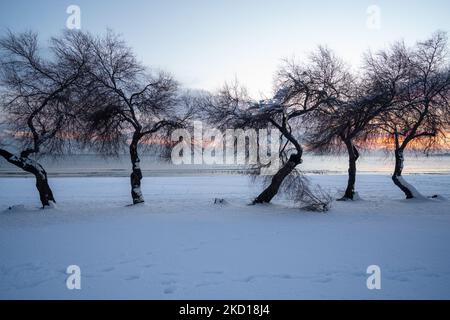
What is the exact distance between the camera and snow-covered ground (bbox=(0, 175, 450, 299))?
5.38 meters

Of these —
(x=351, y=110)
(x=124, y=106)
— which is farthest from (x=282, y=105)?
(x=124, y=106)

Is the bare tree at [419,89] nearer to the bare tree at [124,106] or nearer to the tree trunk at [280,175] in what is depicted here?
the tree trunk at [280,175]

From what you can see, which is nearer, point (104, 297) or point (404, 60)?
point (104, 297)

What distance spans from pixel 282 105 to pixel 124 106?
833 centimetres

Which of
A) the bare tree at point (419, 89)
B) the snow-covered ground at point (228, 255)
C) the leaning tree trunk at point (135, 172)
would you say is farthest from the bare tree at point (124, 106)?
the bare tree at point (419, 89)

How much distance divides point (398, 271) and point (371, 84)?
1276cm

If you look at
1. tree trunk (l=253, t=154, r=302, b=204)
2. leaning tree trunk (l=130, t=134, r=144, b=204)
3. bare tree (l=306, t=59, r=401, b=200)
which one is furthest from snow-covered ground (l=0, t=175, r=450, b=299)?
Result: bare tree (l=306, t=59, r=401, b=200)

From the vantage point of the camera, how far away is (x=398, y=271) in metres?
6.11

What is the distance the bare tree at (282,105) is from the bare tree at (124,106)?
247 cm

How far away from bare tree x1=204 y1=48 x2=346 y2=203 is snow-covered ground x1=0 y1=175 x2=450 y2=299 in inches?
130

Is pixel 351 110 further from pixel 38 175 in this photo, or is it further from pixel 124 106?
pixel 38 175

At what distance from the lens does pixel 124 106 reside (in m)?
15.5
